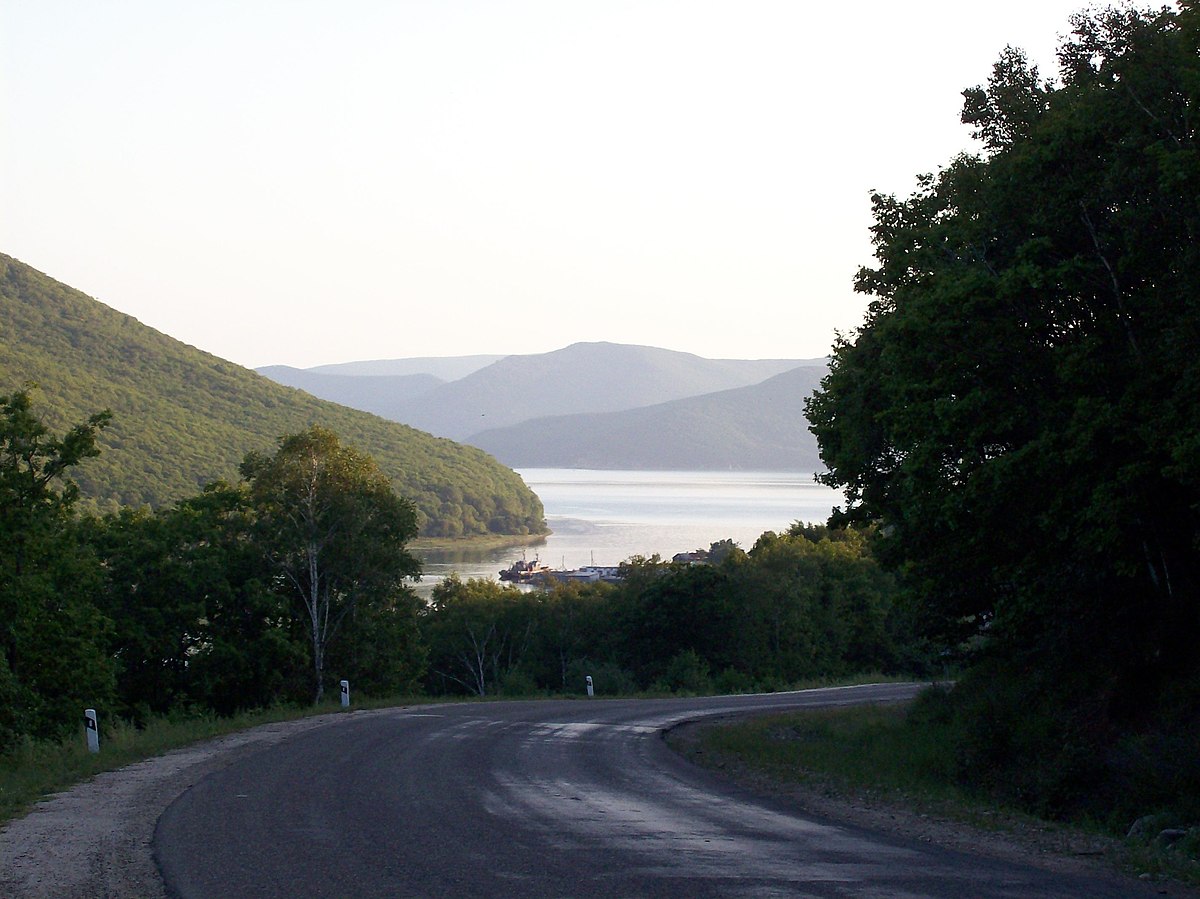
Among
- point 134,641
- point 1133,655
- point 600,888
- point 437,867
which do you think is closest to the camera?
point 600,888

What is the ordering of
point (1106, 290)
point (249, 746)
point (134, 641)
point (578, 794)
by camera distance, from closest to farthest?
point (578, 794)
point (1106, 290)
point (249, 746)
point (134, 641)

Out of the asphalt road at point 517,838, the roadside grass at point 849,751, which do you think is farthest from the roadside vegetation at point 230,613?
the asphalt road at point 517,838

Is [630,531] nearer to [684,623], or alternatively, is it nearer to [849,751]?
[684,623]

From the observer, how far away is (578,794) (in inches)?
466

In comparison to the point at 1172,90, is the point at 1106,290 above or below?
below

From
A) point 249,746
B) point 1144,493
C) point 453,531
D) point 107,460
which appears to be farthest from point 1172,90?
point 453,531

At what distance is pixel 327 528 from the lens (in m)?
34.1

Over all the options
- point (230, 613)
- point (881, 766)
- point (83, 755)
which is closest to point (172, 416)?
point (230, 613)

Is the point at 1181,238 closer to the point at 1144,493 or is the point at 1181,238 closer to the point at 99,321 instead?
the point at 1144,493

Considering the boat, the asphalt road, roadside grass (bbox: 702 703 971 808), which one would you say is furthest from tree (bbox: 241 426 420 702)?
the boat

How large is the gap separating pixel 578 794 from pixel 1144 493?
22.1 ft

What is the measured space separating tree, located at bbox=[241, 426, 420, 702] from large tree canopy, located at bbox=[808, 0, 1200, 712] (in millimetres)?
21199

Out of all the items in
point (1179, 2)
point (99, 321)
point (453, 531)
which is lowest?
point (453, 531)

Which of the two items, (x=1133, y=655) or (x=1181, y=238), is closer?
(x=1181, y=238)
